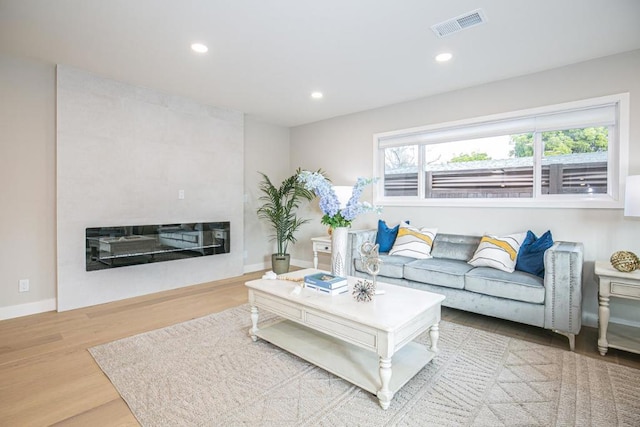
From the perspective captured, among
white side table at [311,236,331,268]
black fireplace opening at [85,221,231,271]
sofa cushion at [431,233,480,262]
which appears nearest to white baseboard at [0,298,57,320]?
black fireplace opening at [85,221,231,271]

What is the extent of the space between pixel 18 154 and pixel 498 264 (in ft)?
15.5

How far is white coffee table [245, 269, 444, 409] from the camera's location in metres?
1.80

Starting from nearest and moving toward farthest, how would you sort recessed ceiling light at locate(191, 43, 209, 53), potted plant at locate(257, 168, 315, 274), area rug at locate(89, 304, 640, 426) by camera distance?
area rug at locate(89, 304, 640, 426), recessed ceiling light at locate(191, 43, 209, 53), potted plant at locate(257, 168, 315, 274)

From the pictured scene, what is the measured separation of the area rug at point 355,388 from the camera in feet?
5.68

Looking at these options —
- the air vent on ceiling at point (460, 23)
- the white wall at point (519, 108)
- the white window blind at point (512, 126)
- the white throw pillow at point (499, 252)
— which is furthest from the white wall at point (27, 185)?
the white throw pillow at point (499, 252)

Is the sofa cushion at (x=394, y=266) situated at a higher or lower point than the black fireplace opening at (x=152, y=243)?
lower

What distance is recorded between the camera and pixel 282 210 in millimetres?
5090

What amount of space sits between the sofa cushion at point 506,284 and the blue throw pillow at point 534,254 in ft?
0.29

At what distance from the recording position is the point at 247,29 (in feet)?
8.25

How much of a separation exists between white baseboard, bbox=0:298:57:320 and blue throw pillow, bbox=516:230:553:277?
4681 millimetres

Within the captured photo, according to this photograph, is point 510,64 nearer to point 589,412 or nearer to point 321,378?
point 589,412

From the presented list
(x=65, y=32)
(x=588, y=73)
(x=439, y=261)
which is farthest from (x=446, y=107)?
(x=65, y=32)

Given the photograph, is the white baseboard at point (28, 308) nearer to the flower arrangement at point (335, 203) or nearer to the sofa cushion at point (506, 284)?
the flower arrangement at point (335, 203)

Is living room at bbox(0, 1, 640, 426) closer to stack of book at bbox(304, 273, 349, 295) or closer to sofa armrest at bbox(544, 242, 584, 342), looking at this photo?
sofa armrest at bbox(544, 242, 584, 342)
